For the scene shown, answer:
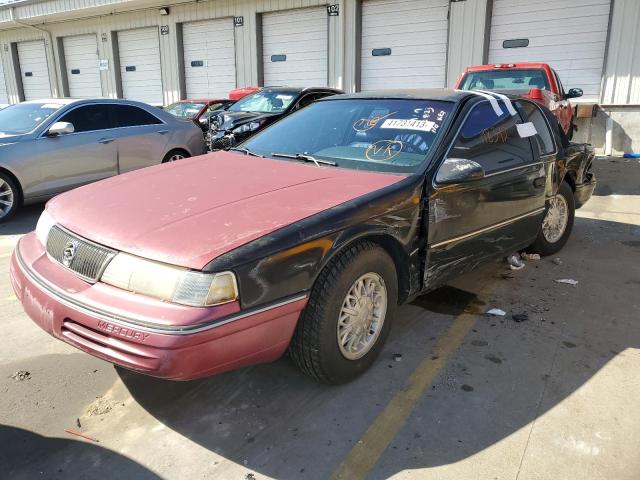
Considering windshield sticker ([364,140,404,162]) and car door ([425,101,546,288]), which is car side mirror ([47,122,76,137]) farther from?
car door ([425,101,546,288])

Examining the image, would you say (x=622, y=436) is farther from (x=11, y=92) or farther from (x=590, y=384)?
(x=11, y=92)

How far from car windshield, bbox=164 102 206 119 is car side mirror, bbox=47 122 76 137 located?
5259 mm

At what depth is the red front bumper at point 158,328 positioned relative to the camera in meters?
2.14

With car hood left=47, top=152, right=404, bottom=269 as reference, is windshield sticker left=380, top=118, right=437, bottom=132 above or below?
above

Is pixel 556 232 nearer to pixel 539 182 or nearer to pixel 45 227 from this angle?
pixel 539 182

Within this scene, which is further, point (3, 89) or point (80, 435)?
point (3, 89)

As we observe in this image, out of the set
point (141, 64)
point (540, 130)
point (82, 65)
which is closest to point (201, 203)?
point (540, 130)

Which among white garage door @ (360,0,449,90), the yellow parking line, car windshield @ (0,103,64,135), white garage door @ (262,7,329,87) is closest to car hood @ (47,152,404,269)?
the yellow parking line

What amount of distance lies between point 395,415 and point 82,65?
22.7m

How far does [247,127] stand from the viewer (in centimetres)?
885

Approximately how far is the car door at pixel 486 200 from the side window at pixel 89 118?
5438mm

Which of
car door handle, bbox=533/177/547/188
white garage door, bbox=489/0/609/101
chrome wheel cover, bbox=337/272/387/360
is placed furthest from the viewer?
white garage door, bbox=489/0/609/101

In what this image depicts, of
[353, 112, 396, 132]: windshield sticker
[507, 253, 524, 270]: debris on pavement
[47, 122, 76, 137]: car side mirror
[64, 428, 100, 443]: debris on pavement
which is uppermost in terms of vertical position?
[353, 112, 396, 132]: windshield sticker

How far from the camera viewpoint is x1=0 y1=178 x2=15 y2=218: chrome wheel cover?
6445 millimetres
